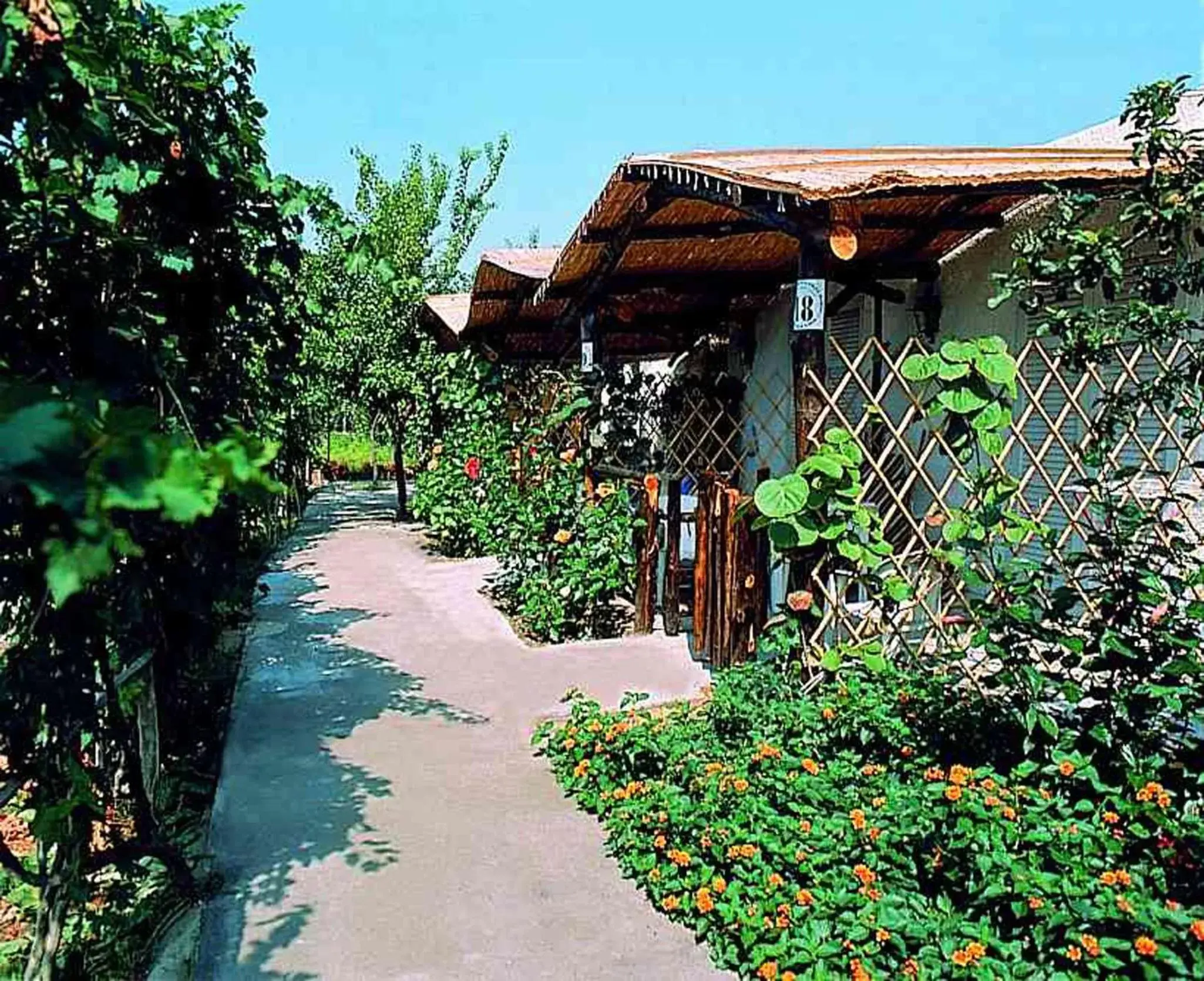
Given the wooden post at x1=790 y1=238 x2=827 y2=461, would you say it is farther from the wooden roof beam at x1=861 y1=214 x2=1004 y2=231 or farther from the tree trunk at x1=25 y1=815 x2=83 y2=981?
the tree trunk at x1=25 y1=815 x2=83 y2=981

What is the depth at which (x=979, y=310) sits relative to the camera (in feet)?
19.6

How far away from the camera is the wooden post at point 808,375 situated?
13.4ft

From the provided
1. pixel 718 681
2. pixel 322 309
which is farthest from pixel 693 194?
pixel 718 681

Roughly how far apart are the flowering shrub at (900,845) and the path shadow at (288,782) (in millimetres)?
922

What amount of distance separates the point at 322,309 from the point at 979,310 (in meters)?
3.78

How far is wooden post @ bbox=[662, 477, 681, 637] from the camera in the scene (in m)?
6.02

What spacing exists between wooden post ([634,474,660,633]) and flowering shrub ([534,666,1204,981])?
241cm

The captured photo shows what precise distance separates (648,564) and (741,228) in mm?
2018

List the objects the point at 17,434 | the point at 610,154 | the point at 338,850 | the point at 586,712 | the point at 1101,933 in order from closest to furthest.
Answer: the point at 17,434 → the point at 1101,933 → the point at 338,850 → the point at 586,712 → the point at 610,154

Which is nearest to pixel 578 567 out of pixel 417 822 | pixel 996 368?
pixel 417 822

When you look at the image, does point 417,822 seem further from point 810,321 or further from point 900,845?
point 810,321

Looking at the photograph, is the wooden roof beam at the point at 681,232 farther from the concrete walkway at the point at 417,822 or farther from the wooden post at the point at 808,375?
the concrete walkway at the point at 417,822

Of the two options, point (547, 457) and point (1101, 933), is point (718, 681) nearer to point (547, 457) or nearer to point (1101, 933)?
point (1101, 933)

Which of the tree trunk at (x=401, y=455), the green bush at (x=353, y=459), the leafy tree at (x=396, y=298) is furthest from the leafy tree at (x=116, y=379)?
the green bush at (x=353, y=459)
